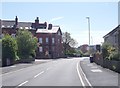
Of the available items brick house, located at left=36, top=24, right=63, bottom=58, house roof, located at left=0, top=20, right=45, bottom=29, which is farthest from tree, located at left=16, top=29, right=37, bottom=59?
brick house, located at left=36, top=24, right=63, bottom=58

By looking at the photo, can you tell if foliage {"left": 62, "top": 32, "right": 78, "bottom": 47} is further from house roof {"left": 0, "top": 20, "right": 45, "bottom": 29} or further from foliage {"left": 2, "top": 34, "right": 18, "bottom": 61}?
foliage {"left": 2, "top": 34, "right": 18, "bottom": 61}

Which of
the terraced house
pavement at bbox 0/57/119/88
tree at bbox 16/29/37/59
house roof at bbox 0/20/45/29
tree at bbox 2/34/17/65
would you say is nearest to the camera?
pavement at bbox 0/57/119/88

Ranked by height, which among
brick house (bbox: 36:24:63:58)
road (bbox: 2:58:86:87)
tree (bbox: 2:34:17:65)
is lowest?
road (bbox: 2:58:86:87)

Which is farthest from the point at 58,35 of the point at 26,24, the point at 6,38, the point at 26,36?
the point at 6,38

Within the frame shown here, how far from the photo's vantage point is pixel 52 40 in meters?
111

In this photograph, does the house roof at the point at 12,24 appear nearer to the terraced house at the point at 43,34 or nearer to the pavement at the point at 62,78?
the terraced house at the point at 43,34

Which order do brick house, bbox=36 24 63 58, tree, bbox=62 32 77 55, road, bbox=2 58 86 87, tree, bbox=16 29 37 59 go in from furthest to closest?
tree, bbox=62 32 77 55 → brick house, bbox=36 24 63 58 → tree, bbox=16 29 37 59 → road, bbox=2 58 86 87

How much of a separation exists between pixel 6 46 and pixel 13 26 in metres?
54.8

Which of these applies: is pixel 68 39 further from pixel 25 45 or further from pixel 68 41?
pixel 25 45

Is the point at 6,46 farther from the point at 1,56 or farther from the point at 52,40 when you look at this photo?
the point at 52,40

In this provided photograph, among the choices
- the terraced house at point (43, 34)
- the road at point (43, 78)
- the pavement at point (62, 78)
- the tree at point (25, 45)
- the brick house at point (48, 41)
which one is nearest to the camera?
the pavement at point (62, 78)

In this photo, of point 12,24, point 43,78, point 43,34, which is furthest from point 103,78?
point 43,34

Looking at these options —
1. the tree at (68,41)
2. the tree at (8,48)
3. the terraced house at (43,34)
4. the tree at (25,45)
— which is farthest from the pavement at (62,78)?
the tree at (68,41)

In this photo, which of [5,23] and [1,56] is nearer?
[1,56]
